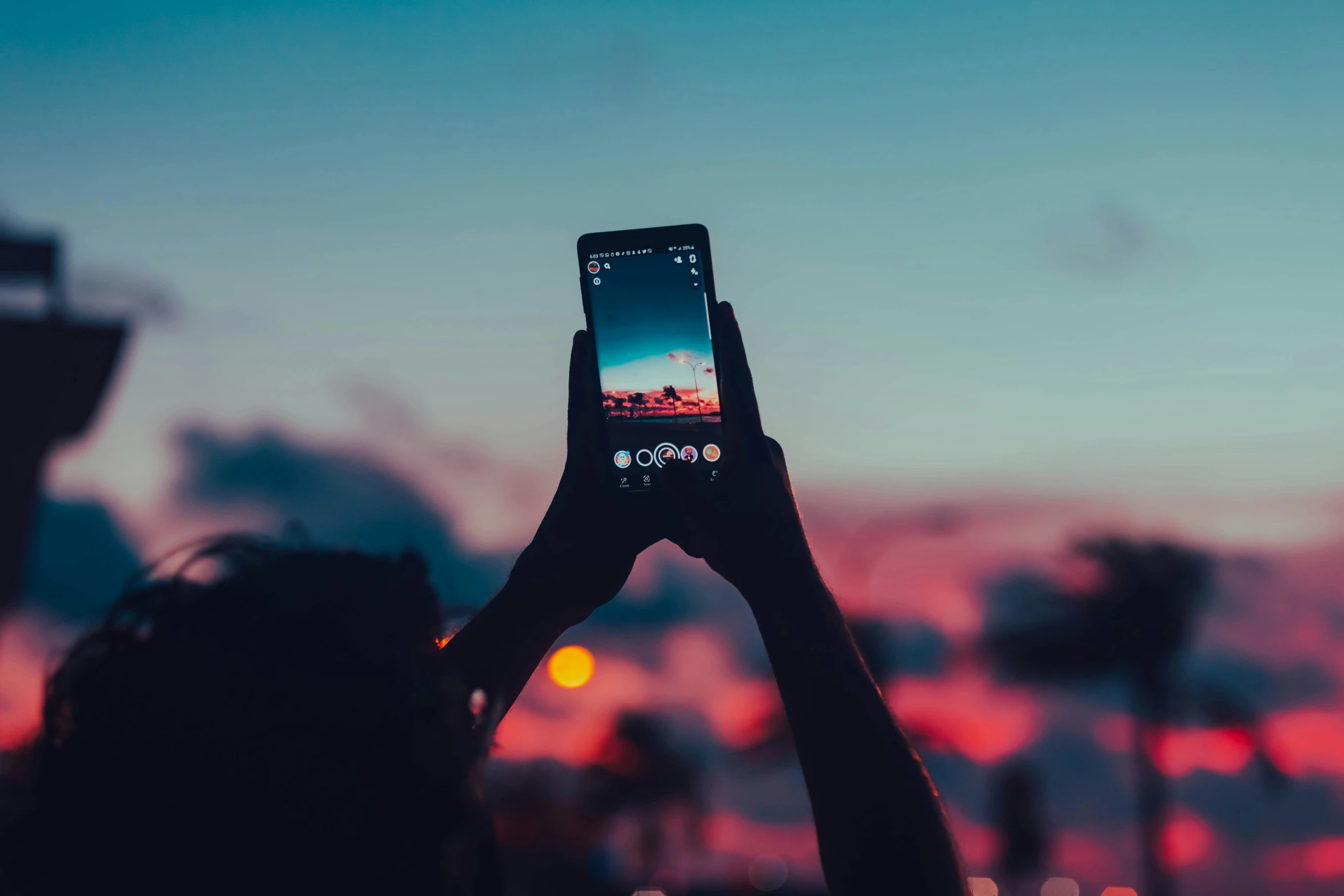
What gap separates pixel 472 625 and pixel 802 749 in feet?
3.56

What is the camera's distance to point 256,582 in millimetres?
1811

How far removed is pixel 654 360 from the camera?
3.46 m

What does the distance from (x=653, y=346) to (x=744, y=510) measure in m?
1.21

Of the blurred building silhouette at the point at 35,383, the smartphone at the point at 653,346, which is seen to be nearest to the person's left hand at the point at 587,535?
the smartphone at the point at 653,346

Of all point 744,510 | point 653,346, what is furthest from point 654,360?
point 744,510

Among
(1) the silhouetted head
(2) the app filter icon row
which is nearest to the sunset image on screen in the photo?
(2) the app filter icon row

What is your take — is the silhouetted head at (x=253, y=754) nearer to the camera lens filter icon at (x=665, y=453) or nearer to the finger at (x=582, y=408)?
the finger at (x=582, y=408)

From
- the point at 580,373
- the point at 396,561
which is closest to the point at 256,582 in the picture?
the point at 396,561

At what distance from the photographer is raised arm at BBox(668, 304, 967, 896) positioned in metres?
1.79

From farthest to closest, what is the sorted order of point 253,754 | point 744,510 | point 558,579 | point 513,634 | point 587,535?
1. point 587,535
2. point 558,579
3. point 513,634
4. point 744,510
5. point 253,754

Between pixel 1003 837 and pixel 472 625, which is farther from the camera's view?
pixel 1003 837

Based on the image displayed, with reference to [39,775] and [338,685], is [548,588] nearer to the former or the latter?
[338,685]

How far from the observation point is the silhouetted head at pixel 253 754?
159cm

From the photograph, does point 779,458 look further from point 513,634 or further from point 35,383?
point 35,383
